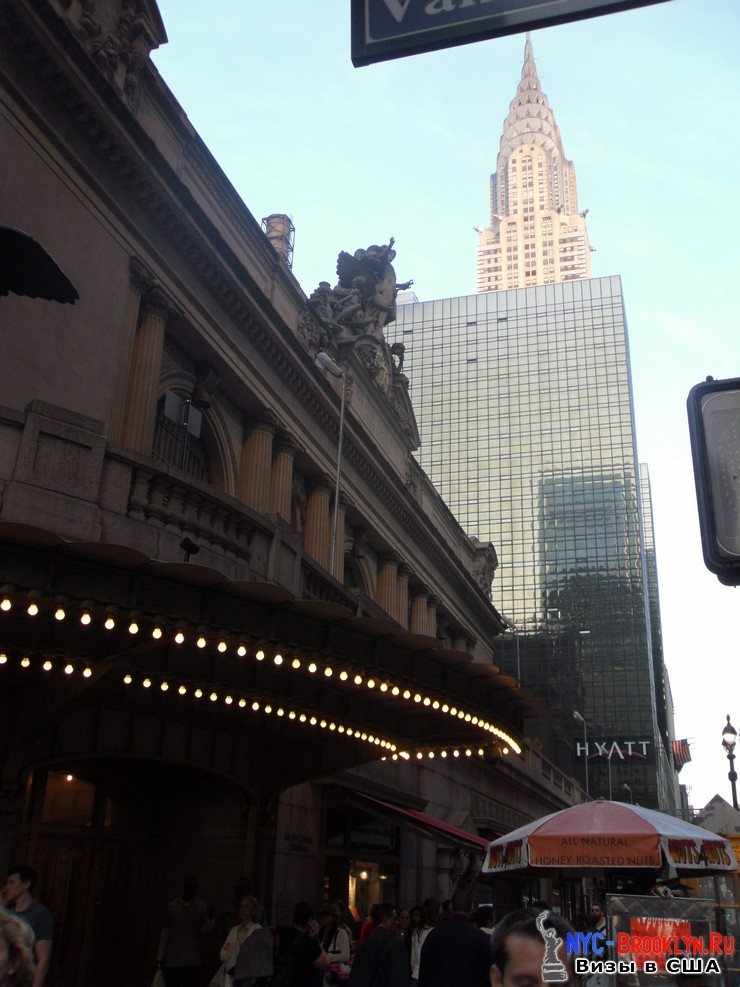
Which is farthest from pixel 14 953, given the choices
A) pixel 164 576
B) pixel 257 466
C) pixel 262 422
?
pixel 262 422

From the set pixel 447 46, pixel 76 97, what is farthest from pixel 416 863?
pixel 447 46

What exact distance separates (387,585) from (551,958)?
2989 centimetres

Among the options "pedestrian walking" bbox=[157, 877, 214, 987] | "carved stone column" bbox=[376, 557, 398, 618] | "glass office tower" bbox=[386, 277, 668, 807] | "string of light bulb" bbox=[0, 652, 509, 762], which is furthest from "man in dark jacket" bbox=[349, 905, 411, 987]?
"glass office tower" bbox=[386, 277, 668, 807]

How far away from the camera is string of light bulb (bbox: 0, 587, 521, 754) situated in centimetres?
966

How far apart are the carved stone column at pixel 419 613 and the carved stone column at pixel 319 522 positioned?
969 centimetres

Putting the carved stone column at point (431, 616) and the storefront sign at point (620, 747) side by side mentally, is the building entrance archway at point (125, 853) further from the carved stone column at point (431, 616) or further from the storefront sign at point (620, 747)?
the storefront sign at point (620, 747)

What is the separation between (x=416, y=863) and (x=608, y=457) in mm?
71033

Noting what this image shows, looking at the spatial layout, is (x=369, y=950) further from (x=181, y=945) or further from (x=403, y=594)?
(x=403, y=594)

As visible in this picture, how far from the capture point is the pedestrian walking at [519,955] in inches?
137

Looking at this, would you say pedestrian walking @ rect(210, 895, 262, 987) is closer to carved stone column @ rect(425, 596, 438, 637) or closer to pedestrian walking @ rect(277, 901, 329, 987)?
pedestrian walking @ rect(277, 901, 329, 987)

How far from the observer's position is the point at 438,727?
15.6 metres

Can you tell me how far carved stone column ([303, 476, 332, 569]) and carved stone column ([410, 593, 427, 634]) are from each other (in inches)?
381

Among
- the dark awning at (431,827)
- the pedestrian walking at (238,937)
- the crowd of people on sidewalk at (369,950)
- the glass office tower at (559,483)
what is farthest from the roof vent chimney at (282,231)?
the glass office tower at (559,483)

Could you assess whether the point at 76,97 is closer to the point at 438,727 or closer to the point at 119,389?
the point at 119,389
